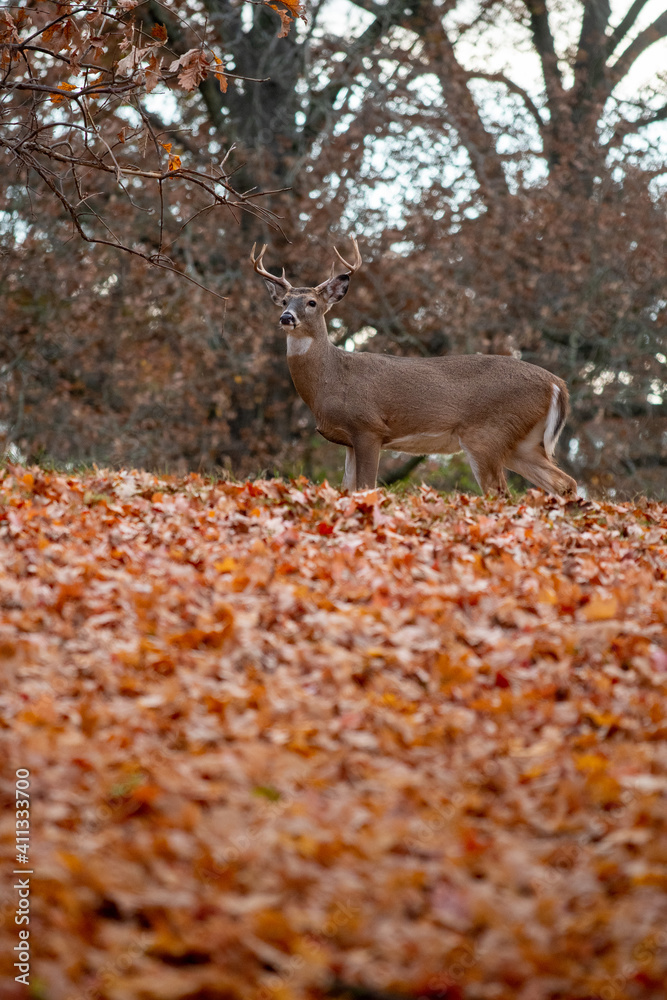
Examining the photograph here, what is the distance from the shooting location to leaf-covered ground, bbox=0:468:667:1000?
2680 mm

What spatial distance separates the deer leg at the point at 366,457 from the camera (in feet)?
28.3

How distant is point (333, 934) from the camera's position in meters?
2.73

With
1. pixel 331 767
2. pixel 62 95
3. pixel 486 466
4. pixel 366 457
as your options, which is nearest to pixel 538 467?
pixel 486 466

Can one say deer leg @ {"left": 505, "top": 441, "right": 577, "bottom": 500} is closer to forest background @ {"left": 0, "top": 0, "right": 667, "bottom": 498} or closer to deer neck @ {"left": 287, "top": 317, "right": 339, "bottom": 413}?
deer neck @ {"left": 287, "top": 317, "right": 339, "bottom": 413}

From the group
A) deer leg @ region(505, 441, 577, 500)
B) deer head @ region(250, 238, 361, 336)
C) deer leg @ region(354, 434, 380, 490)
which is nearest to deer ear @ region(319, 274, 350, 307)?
deer head @ region(250, 238, 361, 336)

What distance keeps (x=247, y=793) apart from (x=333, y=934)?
65 centimetres

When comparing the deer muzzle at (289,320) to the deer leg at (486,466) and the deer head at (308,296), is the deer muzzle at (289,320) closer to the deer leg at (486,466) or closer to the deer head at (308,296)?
the deer head at (308,296)

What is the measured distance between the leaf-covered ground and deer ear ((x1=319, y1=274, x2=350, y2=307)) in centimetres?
339

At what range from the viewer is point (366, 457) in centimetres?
866

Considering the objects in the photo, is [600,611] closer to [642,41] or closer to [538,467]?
[538,467]

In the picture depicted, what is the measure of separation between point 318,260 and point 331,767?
12.3m

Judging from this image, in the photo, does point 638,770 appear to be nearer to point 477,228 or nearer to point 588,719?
point 588,719

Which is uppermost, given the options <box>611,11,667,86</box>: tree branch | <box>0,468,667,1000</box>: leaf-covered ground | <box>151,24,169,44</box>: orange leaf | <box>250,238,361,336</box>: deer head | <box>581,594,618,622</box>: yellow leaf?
<box>611,11,667,86</box>: tree branch

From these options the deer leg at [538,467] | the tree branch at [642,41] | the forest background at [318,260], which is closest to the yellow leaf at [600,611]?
the deer leg at [538,467]
